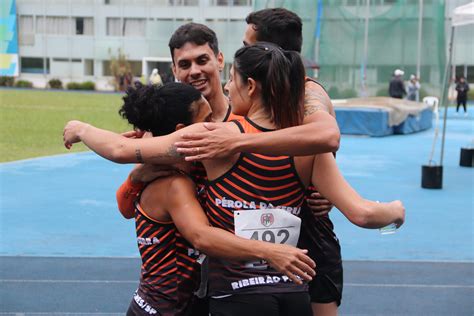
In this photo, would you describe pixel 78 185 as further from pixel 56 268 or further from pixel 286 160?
pixel 286 160

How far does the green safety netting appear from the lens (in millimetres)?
25016

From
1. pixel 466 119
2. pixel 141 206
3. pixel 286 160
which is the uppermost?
pixel 286 160

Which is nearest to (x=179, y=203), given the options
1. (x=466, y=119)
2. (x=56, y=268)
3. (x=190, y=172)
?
(x=190, y=172)

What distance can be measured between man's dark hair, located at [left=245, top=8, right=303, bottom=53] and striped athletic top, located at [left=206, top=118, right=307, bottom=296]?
2.67 feet

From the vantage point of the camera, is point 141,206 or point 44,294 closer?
point 141,206

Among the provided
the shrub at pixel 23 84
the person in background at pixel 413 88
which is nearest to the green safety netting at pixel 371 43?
the person in background at pixel 413 88

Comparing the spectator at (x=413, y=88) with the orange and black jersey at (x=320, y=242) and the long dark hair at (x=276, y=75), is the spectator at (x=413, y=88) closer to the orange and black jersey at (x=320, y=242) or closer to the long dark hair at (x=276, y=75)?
the orange and black jersey at (x=320, y=242)

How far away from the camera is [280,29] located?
129 inches

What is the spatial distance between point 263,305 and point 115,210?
298 inches

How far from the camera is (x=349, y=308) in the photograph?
19.7 feet

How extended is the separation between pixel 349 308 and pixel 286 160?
12.2 feet

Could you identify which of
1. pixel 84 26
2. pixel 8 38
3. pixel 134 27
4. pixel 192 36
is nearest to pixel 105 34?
pixel 84 26

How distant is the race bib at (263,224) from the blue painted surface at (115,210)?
17.0 feet

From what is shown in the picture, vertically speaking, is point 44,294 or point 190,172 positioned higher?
point 190,172
